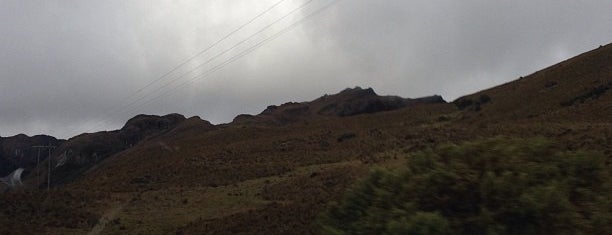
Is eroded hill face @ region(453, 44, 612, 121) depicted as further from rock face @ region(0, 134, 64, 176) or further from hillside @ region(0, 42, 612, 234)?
rock face @ region(0, 134, 64, 176)

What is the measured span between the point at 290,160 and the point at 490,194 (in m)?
40.7

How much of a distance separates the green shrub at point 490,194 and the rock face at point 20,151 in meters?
125

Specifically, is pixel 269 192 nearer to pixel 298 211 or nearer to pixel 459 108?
pixel 298 211

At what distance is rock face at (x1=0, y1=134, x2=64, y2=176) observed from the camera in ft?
428

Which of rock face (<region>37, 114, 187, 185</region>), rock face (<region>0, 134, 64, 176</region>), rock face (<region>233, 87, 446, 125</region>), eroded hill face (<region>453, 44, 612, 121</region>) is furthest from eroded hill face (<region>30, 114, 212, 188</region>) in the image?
eroded hill face (<region>453, 44, 612, 121</region>)

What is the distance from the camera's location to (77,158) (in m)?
105

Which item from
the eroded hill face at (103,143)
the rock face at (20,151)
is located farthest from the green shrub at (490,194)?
the rock face at (20,151)

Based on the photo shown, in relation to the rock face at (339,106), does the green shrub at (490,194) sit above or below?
below

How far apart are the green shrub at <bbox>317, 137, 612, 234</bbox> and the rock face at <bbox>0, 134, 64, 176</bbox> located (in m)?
125

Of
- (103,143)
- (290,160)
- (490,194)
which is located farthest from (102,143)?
(490,194)

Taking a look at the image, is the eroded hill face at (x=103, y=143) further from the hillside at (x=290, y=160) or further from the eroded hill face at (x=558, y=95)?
the eroded hill face at (x=558, y=95)

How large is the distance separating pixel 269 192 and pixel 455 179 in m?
25.8

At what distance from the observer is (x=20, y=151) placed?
13700cm

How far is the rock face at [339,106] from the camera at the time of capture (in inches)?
3627
